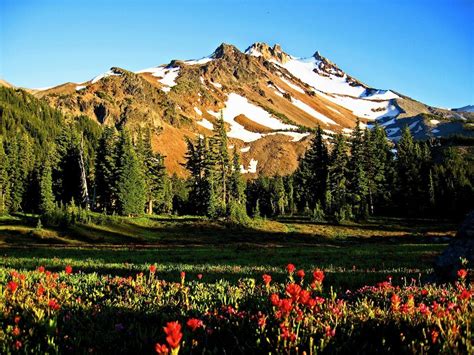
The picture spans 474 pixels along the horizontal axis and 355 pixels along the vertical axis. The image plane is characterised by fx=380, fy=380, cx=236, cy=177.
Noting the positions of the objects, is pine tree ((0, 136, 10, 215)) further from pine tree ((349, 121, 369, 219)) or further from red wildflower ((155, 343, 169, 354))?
red wildflower ((155, 343, 169, 354))

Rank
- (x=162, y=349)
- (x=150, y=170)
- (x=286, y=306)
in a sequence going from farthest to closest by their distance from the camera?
1. (x=150, y=170)
2. (x=286, y=306)
3. (x=162, y=349)

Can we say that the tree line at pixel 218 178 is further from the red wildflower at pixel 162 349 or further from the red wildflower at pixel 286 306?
the red wildflower at pixel 162 349

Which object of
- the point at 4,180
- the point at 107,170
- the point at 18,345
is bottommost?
the point at 18,345

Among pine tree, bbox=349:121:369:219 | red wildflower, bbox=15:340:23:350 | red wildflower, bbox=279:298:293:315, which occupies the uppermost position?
pine tree, bbox=349:121:369:219

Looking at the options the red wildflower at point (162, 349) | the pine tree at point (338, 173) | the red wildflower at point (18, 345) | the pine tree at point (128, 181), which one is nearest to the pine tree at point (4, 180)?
the pine tree at point (128, 181)

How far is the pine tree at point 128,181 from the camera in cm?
6981

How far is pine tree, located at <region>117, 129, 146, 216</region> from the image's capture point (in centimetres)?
6981

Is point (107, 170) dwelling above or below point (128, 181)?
above

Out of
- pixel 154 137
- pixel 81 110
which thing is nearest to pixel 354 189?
pixel 154 137

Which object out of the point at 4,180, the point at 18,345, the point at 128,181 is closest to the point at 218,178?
the point at 128,181

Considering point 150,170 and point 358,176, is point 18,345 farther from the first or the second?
point 150,170

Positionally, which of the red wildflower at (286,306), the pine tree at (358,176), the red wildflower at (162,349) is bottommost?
the red wildflower at (286,306)

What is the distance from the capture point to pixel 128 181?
2795 inches

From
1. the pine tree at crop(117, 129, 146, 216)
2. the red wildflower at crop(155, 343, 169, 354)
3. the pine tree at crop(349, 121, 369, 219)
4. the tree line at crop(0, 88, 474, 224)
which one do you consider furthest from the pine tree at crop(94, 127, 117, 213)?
the red wildflower at crop(155, 343, 169, 354)
